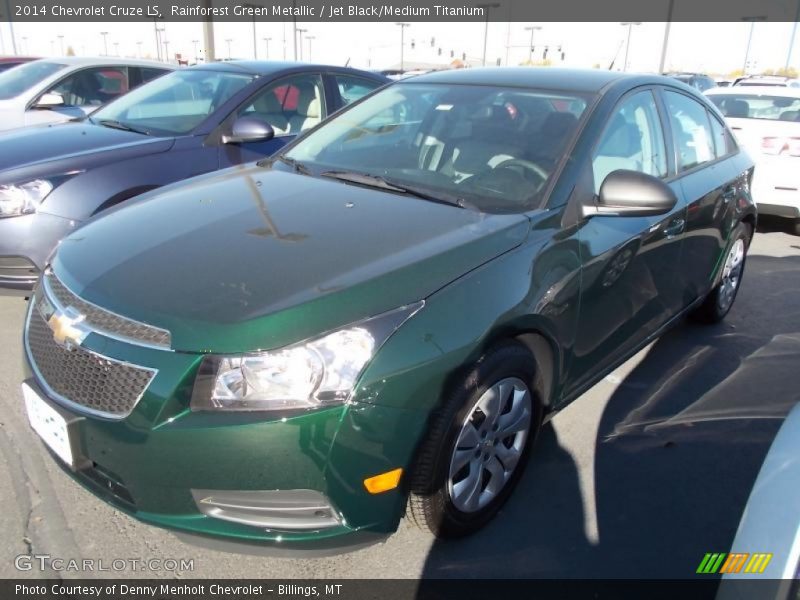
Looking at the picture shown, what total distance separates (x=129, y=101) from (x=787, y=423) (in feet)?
16.5

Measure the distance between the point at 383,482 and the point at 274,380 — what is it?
0.45 meters

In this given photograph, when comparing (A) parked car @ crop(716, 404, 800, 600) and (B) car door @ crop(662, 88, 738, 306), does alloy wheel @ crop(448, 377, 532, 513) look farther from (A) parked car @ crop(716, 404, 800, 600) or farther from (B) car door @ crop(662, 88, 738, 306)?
(B) car door @ crop(662, 88, 738, 306)

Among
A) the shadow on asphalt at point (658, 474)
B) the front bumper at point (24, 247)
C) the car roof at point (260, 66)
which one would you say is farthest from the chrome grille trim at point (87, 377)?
the car roof at point (260, 66)

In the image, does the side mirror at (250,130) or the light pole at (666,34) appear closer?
the side mirror at (250,130)

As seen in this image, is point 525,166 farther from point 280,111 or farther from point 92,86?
point 92,86

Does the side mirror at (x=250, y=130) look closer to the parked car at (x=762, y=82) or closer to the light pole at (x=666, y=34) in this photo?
the parked car at (x=762, y=82)

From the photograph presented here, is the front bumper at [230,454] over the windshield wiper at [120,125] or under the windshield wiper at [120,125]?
under

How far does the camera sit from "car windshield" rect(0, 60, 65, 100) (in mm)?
7188

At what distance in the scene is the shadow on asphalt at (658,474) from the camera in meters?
2.33

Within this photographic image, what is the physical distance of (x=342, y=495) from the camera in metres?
1.85

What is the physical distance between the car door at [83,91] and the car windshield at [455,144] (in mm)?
4911

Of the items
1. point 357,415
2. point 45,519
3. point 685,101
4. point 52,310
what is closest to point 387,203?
point 357,415

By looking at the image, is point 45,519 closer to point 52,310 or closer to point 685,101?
point 52,310

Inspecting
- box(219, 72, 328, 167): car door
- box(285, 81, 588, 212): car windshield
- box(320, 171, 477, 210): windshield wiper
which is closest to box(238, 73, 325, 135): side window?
box(219, 72, 328, 167): car door
